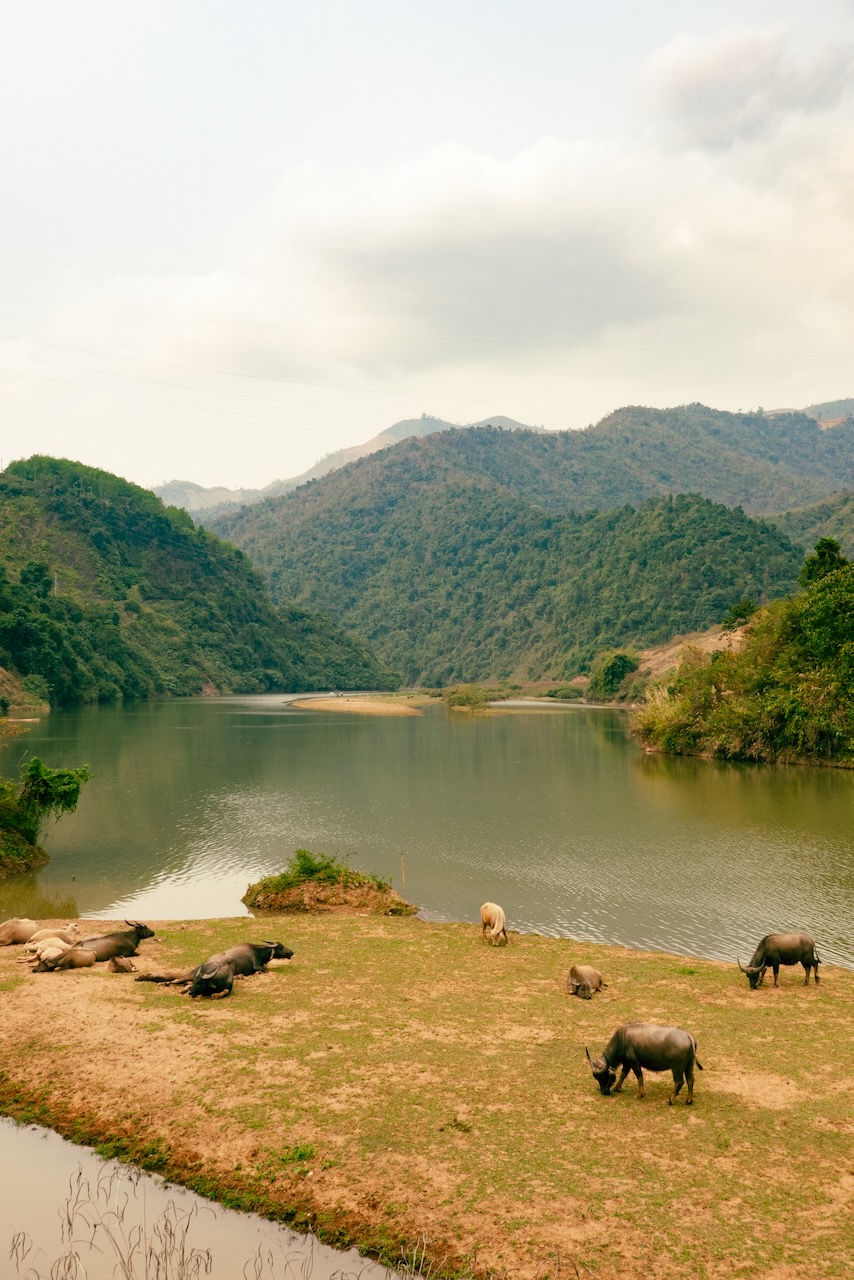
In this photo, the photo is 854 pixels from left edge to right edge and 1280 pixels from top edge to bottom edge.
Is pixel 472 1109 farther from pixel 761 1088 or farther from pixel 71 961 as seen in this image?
pixel 71 961

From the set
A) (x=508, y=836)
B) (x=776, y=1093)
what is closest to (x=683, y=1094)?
(x=776, y=1093)

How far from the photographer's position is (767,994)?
15391 millimetres

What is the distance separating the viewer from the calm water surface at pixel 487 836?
23.3 meters

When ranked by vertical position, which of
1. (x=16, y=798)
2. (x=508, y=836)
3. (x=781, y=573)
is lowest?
(x=508, y=836)

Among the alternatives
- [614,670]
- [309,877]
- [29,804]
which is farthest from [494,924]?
[614,670]

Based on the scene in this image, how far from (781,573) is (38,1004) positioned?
5907 inches

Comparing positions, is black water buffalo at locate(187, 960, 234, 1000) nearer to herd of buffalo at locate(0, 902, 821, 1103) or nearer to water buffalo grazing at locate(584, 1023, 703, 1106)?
herd of buffalo at locate(0, 902, 821, 1103)

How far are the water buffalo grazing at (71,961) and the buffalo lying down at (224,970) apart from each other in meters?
1.47

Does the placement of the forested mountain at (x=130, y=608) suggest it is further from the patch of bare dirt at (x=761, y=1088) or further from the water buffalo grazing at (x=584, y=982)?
the patch of bare dirt at (x=761, y=1088)

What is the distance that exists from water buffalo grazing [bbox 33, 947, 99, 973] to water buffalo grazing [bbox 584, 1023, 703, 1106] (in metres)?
10.00

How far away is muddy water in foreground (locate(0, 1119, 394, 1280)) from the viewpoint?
27.4 feet

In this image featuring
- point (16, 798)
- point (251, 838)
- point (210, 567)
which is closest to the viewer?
point (16, 798)

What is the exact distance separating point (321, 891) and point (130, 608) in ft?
416

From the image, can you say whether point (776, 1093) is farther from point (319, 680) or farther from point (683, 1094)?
point (319, 680)
